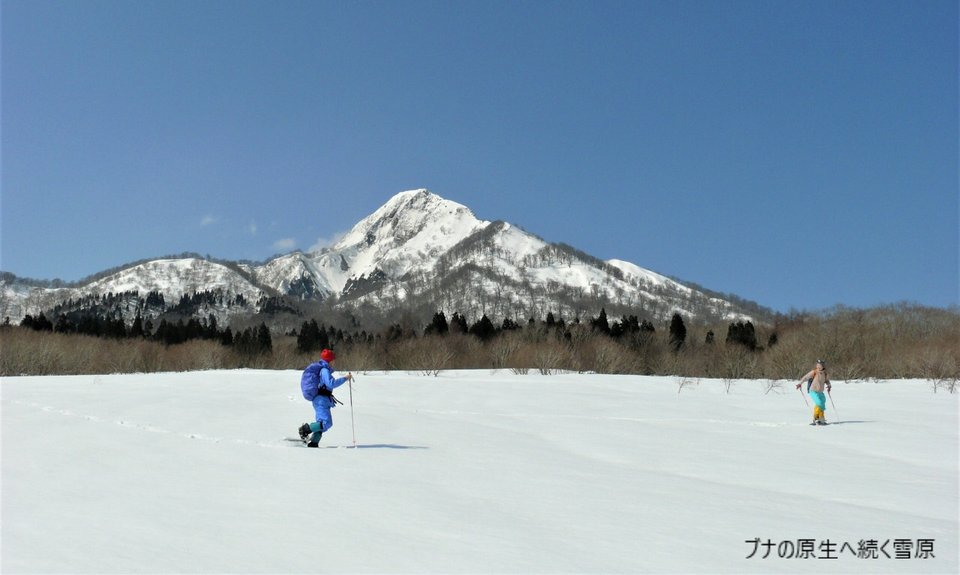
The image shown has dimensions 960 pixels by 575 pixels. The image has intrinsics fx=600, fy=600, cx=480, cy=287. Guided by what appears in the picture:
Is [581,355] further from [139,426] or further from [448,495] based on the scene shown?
[448,495]

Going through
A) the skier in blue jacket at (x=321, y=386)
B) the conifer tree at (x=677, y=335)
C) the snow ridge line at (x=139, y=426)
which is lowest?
the snow ridge line at (x=139, y=426)

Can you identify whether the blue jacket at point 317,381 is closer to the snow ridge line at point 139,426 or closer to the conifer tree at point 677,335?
the snow ridge line at point 139,426

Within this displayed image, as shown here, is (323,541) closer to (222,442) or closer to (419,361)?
(222,442)

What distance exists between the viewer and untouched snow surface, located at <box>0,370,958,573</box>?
4504 mm

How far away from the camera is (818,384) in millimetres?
17453

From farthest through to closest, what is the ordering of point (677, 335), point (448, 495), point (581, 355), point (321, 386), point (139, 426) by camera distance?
1. point (677, 335)
2. point (581, 355)
3. point (139, 426)
4. point (321, 386)
5. point (448, 495)

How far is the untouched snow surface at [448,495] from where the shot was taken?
450cm

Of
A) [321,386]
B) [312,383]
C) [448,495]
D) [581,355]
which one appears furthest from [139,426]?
[581,355]

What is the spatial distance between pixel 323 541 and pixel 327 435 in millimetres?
8156

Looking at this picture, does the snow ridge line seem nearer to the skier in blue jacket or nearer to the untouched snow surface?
the untouched snow surface

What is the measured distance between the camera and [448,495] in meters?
6.74

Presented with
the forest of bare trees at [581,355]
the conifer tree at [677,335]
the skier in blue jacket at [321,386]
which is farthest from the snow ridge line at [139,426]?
the conifer tree at [677,335]

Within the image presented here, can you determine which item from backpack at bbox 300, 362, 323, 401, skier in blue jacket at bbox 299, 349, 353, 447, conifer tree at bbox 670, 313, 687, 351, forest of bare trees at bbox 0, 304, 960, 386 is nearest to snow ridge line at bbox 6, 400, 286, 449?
skier in blue jacket at bbox 299, 349, 353, 447

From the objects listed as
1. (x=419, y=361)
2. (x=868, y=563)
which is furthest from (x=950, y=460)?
(x=419, y=361)
